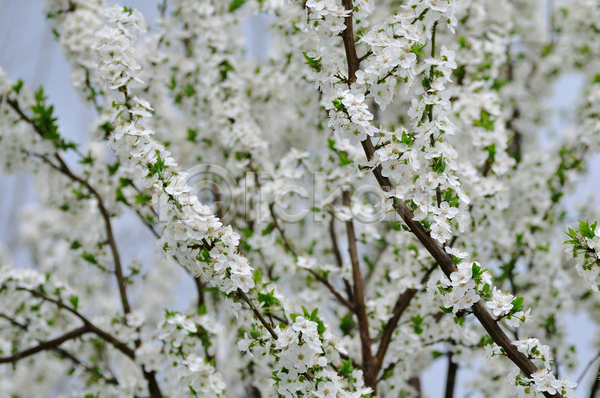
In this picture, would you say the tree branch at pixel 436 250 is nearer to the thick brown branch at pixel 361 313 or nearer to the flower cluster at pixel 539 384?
the flower cluster at pixel 539 384

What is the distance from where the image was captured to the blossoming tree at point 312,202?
286cm

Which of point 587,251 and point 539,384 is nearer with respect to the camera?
point 539,384

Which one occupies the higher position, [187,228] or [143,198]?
[143,198]

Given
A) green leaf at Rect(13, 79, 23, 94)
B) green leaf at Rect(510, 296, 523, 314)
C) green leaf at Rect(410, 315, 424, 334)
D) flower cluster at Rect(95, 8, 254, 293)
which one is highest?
green leaf at Rect(13, 79, 23, 94)

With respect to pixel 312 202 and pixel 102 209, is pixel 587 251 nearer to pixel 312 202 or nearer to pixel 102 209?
pixel 312 202

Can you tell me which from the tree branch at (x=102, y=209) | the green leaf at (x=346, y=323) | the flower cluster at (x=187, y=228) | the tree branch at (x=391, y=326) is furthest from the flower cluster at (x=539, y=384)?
the tree branch at (x=102, y=209)

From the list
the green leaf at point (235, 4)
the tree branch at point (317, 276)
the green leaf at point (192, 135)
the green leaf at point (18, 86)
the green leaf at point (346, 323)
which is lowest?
the green leaf at point (346, 323)

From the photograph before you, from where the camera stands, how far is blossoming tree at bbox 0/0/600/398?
9.38 ft

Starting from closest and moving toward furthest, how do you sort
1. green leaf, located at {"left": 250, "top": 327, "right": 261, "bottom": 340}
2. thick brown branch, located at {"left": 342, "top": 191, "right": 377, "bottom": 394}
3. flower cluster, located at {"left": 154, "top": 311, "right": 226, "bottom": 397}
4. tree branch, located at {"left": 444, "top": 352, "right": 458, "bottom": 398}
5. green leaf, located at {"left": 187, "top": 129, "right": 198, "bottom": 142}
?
1. green leaf, located at {"left": 250, "top": 327, "right": 261, "bottom": 340}
2. flower cluster, located at {"left": 154, "top": 311, "right": 226, "bottom": 397}
3. thick brown branch, located at {"left": 342, "top": 191, "right": 377, "bottom": 394}
4. tree branch, located at {"left": 444, "top": 352, "right": 458, "bottom": 398}
5. green leaf, located at {"left": 187, "top": 129, "right": 198, "bottom": 142}

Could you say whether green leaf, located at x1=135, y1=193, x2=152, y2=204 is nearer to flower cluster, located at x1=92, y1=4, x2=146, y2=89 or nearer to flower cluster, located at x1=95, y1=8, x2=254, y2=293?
flower cluster, located at x1=92, y1=4, x2=146, y2=89

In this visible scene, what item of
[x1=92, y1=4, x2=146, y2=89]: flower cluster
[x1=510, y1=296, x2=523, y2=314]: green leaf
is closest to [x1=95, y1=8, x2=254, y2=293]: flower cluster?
[x1=92, y1=4, x2=146, y2=89]: flower cluster

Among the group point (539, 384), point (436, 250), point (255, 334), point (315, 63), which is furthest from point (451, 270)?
point (315, 63)

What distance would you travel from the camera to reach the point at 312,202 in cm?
468

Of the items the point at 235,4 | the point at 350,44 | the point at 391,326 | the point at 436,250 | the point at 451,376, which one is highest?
A: the point at 235,4
